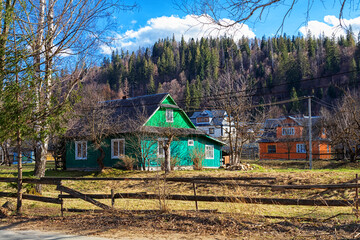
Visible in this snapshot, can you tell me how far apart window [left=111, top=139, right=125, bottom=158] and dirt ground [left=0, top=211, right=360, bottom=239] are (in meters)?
19.5

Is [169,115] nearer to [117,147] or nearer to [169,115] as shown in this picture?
[169,115]

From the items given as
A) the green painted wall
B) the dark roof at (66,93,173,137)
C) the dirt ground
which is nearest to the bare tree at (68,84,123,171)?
the dark roof at (66,93,173,137)

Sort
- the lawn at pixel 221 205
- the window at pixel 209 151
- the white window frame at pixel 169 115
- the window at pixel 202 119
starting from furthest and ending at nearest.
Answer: the window at pixel 202 119
the window at pixel 209 151
the white window frame at pixel 169 115
the lawn at pixel 221 205

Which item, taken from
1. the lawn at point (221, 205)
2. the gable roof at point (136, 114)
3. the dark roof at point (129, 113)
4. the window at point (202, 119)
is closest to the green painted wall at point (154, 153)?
the gable roof at point (136, 114)

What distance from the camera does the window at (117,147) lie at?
29.6m

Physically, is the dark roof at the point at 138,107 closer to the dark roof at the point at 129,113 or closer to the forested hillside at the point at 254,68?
the dark roof at the point at 129,113

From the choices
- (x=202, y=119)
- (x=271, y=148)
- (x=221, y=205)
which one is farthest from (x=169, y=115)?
(x=202, y=119)

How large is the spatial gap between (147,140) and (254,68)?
365 ft

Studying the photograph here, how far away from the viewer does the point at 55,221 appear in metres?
9.74

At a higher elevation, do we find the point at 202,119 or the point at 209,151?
the point at 202,119

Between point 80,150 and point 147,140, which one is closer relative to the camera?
point 147,140

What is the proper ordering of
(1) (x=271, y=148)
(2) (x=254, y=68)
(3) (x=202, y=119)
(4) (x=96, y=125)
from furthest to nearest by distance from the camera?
(2) (x=254, y=68) → (3) (x=202, y=119) → (1) (x=271, y=148) → (4) (x=96, y=125)

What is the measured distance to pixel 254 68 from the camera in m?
133

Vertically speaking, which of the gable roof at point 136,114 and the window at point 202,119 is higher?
the window at point 202,119
